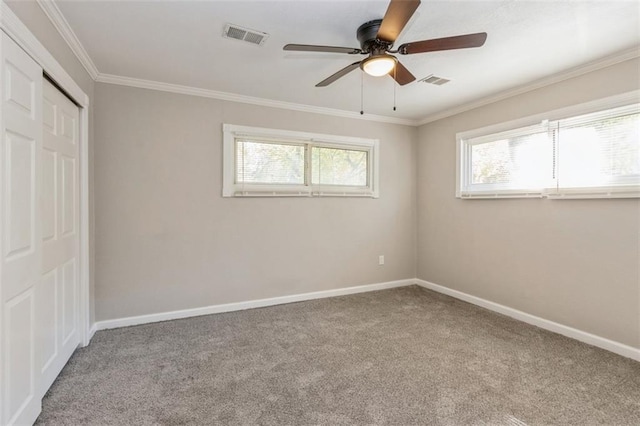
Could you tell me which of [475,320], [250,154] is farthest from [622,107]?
[250,154]

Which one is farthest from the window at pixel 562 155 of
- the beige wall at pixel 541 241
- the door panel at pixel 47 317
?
the door panel at pixel 47 317

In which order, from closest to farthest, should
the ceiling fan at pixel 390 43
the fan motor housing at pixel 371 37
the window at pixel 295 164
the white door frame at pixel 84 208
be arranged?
the ceiling fan at pixel 390 43 → the fan motor housing at pixel 371 37 → the white door frame at pixel 84 208 → the window at pixel 295 164

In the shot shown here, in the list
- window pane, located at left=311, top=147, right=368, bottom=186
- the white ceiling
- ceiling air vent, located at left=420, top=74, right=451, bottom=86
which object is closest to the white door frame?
the white ceiling

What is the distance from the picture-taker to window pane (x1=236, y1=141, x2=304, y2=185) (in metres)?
3.62

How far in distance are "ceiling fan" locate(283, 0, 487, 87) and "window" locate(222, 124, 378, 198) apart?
1.66 m

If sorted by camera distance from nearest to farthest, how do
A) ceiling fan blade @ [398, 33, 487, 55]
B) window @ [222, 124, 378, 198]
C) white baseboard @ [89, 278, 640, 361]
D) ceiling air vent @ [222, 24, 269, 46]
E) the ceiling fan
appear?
the ceiling fan, ceiling fan blade @ [398, 33, 487, 55], ceiling air vent @ [222, 24, 269, 46], white baseboard @ [89, 278, 640, 361], window @ [222, 124, 378, 198]

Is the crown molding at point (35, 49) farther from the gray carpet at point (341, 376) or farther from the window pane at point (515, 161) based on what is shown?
the window pane at point (515, 161)

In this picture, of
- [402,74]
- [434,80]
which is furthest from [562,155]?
[402,74]

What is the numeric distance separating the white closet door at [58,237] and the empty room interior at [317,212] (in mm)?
23

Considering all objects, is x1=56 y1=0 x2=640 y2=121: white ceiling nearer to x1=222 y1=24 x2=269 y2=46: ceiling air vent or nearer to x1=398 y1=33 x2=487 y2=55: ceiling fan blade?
x1=222 y1=24 x2=269 y2=46: ceiling air vent

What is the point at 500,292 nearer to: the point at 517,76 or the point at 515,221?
the point at 515,221

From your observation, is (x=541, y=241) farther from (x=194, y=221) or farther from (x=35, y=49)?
(x=35, y=49)

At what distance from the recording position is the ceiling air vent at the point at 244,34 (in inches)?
86.4

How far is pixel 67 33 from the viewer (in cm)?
221
